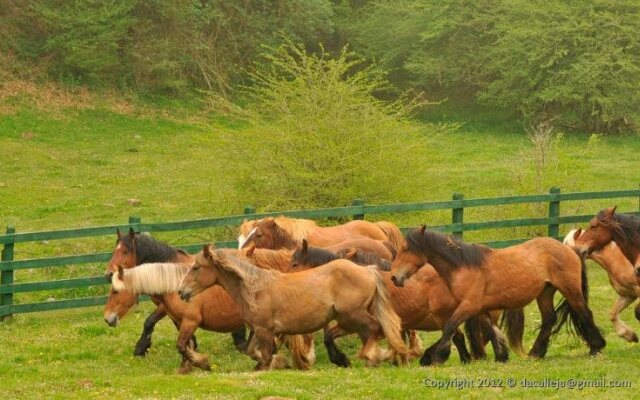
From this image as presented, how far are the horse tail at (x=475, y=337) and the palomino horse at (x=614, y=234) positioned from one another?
1613 millimetres

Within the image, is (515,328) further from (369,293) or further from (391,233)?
(391,233)

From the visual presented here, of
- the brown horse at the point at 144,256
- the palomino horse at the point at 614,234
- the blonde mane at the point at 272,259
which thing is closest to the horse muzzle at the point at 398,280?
the blonde mane at the point at 272,259

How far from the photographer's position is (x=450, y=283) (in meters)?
11.7

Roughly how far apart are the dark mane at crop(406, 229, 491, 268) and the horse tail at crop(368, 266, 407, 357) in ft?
1.89

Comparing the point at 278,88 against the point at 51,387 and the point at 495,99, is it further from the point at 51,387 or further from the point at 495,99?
the point at 495,99

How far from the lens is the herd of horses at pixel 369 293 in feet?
36.9

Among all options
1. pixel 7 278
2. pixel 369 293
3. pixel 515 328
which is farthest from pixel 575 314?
pixel 7 278

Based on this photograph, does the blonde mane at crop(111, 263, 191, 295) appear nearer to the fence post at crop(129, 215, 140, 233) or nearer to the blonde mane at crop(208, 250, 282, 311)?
the blonde mane at crop(208, 250, 282, 311)

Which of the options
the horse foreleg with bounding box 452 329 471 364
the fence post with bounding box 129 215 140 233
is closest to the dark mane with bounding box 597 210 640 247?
the horse foreleg with bounding box 452 329 471 364

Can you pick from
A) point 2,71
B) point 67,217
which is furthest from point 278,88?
point 2,71

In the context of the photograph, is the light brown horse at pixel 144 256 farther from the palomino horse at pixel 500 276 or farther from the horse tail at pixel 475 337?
the horse tail at pixel 475 337

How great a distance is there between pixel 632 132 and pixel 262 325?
94.6 feet

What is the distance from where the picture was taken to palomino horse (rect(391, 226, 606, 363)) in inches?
459

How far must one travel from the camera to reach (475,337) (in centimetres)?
1212
